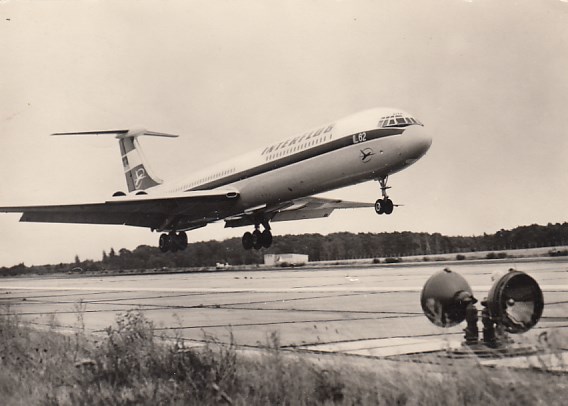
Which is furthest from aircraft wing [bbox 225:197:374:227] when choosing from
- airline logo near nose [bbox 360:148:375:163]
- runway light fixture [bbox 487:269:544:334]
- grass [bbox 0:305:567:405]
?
grass [bbox 0:305:567:405]

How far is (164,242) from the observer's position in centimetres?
3584

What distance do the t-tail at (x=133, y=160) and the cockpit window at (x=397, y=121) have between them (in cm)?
2375

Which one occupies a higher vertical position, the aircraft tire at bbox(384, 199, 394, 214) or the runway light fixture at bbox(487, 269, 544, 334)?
the aircraft tire at bbox(384, 199, 394, 214)

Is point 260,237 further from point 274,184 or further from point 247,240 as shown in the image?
point 274,184

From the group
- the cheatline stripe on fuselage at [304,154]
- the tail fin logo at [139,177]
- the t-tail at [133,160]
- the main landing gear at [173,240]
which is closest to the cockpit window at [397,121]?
the cheatline stripe on fuselage at [304,154]

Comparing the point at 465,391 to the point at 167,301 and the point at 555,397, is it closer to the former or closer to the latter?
the point at 555,397

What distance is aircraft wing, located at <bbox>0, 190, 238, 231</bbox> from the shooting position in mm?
29859

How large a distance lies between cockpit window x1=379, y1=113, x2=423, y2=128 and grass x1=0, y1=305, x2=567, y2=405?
16.7 metres

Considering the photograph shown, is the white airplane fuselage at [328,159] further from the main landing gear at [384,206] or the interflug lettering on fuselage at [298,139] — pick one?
the main landing gear at [384,206]

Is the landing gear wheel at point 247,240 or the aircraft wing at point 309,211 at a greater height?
the aircraft wing at point 309,211

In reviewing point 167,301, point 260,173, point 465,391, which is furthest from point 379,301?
point 260,173

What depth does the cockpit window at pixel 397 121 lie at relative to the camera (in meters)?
22.5

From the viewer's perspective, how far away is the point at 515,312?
22.5 ft

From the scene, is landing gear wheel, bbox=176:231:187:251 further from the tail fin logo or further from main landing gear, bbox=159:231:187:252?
the tail fin logo
